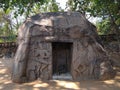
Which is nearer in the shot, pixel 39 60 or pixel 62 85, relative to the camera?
pixel 62 85

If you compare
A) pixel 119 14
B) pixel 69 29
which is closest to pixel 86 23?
pixel 69 29

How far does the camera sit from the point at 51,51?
8.02 metres

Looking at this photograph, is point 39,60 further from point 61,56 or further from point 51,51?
point 61,56

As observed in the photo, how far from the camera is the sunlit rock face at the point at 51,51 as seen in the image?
787cm

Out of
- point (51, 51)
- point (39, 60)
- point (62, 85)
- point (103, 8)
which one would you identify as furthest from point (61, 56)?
point (103, 8)

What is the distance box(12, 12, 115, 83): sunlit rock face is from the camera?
7.87 m

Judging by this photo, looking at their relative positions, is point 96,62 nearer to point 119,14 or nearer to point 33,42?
point 33,42

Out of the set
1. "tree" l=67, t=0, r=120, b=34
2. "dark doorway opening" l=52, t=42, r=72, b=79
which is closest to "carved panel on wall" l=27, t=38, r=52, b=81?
"dark doorway opening" l=52, t=42, r=72, b=79

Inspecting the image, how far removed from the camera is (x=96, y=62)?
808 centimetres

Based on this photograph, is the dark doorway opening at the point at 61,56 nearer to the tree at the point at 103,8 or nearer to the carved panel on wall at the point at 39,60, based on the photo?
the carved panel on wall at the point at 39,60

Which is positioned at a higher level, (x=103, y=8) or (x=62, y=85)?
(x=103, y=8)

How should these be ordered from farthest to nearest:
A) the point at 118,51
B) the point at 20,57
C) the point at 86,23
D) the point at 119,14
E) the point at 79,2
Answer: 1. the point at 118,51
2. the point at 79,2
3. the point at 119,14
4. the point at 86,23
5. the point at 20,57

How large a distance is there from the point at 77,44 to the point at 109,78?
176cm

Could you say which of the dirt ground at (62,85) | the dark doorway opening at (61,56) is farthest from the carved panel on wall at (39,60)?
the dark doorway opening at (61,56)
